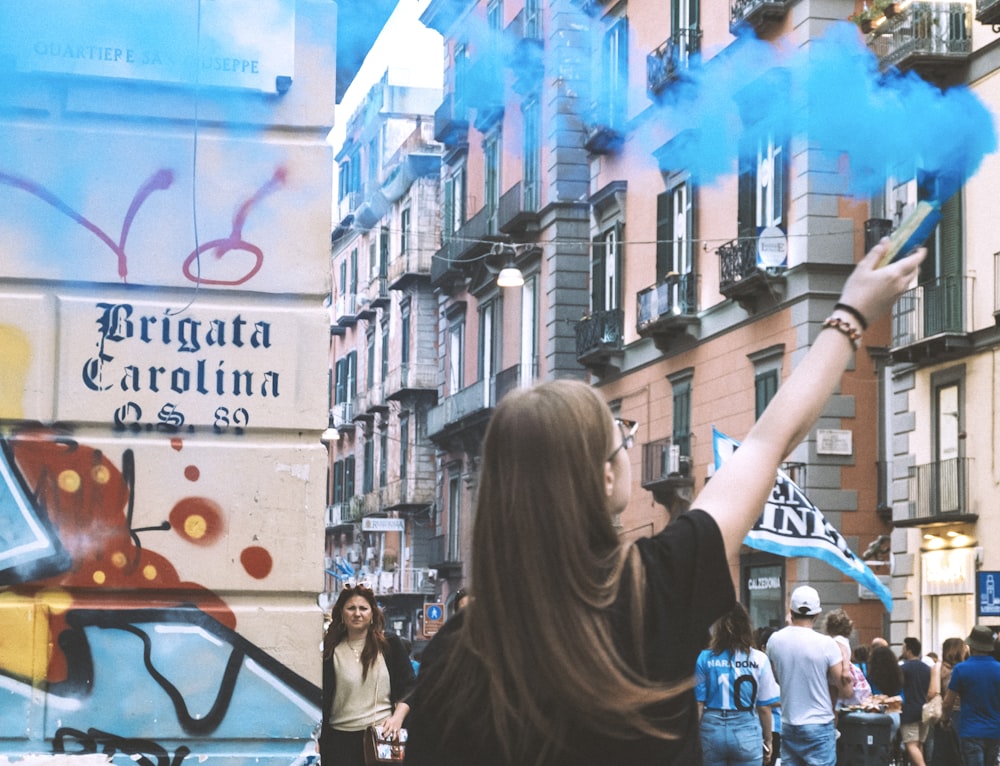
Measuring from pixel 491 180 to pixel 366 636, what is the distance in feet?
95.3

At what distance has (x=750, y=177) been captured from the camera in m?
26.2

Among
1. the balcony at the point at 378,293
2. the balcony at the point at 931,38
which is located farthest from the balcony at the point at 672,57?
the balcony at the point at 378,293

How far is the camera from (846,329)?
3021mm

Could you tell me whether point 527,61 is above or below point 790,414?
above

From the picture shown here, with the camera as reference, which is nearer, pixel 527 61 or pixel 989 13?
pixel 527 61

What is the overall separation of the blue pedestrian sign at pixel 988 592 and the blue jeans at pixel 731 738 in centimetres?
872

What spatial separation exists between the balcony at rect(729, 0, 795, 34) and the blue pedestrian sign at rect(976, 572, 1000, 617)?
8.93 meters

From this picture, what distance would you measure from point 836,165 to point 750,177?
1.24 meters

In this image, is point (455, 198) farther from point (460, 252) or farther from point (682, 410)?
point (682, 410)

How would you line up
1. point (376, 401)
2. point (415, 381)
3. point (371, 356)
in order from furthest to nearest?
1. point (371, 356)
2. point (376, 401)
3. point (415, 381)

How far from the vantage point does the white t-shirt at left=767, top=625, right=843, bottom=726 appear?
1211cm

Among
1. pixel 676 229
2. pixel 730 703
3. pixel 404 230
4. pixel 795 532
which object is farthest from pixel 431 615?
pixel 730 703

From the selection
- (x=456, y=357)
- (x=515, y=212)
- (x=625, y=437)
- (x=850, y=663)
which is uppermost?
(x=515, y=212)

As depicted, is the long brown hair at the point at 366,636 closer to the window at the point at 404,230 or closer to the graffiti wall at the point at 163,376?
the graffiti wall at the point at 163,376
